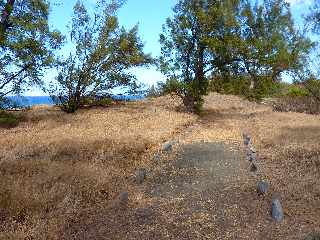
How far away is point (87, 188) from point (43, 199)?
1.35m

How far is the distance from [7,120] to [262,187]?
16.2 m

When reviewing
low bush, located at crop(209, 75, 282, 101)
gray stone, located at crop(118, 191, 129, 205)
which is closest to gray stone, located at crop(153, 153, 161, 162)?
gray stone, located at crop(118, 191, 129, 205)

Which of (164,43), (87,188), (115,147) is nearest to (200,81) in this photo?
(164,43)

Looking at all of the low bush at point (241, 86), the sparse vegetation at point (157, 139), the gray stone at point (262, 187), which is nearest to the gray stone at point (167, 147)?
the sparse vegetation at point (157, 139)

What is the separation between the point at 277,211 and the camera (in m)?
11.4

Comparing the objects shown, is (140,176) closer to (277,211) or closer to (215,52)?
(277,211)

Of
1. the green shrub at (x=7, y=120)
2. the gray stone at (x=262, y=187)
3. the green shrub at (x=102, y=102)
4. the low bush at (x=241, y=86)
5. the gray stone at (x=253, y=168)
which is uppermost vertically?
the low bush at (x=241, y=86)

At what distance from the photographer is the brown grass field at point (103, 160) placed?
1094cm

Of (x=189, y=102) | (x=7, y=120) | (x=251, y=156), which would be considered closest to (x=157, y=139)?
(x=251, y=156)

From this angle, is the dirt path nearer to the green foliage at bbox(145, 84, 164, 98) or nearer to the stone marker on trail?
the stone marker on trail

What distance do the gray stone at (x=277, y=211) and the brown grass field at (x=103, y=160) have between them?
0.61 ft

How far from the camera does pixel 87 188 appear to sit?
12586mm

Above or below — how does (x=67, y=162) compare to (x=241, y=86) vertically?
below

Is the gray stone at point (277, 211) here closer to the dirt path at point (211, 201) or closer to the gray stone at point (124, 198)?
the dirt path at point (211, 201)
